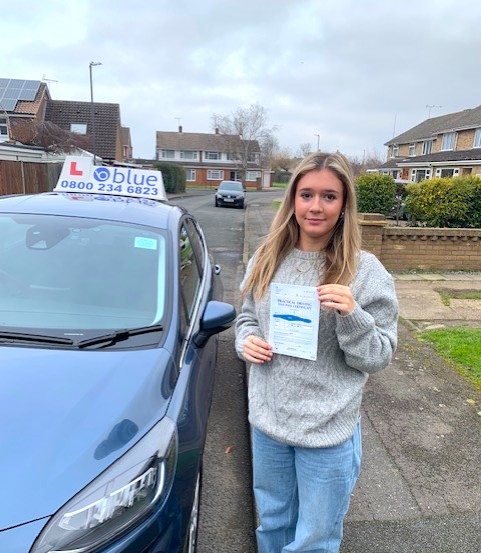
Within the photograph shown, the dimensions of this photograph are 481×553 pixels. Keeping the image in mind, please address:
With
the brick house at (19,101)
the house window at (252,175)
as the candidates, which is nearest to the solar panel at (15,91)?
the brick house at (19,101)

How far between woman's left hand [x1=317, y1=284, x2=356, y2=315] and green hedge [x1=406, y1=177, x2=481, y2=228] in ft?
23.3

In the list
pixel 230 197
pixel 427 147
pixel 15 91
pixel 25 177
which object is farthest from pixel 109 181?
pixel 427 147

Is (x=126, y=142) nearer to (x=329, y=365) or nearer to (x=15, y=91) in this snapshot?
(x=15, y=91)

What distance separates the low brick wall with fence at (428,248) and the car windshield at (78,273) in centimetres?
530

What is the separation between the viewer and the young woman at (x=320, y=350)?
1422 mm

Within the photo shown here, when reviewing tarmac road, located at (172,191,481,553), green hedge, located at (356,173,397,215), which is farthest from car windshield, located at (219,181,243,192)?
tarmac road, located at (172,191,481,553)

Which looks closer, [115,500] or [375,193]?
[115,500]

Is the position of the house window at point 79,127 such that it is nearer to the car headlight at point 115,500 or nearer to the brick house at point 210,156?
the brick house at point 210,156

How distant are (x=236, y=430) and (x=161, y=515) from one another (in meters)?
1.65

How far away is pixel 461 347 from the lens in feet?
13.9

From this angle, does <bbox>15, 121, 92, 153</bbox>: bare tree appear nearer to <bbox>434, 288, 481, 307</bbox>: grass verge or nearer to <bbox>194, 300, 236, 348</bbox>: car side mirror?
<bbox>434, 288, 481, 307</bbox>: grass verge

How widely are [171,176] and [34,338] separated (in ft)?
111

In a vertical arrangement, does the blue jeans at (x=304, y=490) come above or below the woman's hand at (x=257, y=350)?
below

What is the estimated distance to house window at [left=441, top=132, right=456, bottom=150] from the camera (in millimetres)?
37928
